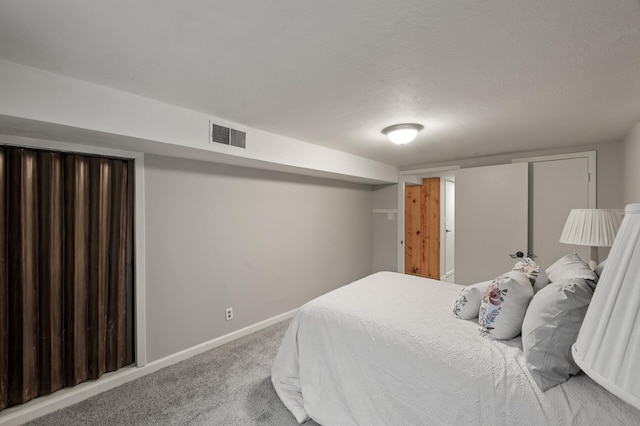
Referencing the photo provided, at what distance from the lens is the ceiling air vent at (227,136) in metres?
2.32

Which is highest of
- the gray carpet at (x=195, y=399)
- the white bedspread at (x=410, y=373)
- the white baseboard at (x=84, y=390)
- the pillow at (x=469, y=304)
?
the pillow at (x=469, y=304)

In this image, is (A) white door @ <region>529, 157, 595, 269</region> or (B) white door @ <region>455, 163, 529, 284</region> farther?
(B) white door @ <region>455, 163, 529, 284</region>

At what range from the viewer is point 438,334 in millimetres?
1571

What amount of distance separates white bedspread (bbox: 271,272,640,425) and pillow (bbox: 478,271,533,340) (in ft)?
0.20

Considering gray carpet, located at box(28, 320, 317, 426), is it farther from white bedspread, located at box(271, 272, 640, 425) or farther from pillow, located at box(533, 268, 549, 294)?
pillow, located at box(533, 268, 549, 294)

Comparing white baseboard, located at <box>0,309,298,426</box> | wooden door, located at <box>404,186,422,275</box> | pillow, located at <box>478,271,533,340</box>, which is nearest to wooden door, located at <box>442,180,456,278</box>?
wooden door, located at <box>404,186,422,275</box>

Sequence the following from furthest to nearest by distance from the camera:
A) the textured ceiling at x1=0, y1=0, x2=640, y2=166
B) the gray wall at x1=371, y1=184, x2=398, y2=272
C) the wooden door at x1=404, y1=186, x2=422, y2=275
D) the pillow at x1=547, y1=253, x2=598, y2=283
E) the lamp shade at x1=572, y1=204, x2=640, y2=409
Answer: the wooden door at x1=404, y1=186, x2=422, y2=275 → the gray wall at x1=371, y1=184, x2=398, y2=272 → the pillow at x1=547, y1=253, x2=598, y2=283 → the textured ceiling at x1=0, y1=0, x2=640, y2=166 → the lamp shade at x1=572, y1=204, x2=640, y2=409

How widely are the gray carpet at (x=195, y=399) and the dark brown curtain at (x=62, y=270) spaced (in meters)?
0.27

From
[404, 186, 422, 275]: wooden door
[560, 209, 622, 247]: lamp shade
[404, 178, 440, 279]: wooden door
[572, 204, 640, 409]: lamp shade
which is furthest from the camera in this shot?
[404, 186, 422, 275]: wooden door

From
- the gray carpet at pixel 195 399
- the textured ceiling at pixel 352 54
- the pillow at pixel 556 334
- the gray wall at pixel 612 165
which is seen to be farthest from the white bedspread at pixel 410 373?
the gray wall at pixel 612 165

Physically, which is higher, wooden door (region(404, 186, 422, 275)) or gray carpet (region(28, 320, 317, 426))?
wooden door (region(404, 186, 422, 275))

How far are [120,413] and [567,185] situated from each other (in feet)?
15.8

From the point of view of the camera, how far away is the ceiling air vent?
2322 mm

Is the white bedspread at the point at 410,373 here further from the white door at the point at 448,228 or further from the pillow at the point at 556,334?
the white door at the point at 448,228
